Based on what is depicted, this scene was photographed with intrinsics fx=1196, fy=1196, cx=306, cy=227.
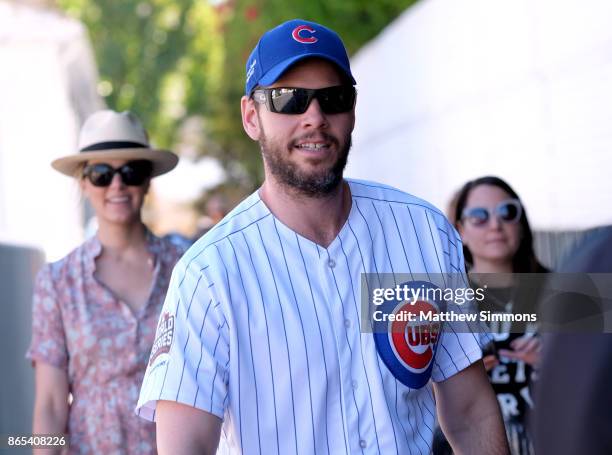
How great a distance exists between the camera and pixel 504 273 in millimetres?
5957

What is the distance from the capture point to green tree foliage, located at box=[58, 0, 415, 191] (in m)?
35.7

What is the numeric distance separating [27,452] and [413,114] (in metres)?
6.72

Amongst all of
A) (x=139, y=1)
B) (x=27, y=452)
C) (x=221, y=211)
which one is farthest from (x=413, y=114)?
(x=139, y=1)

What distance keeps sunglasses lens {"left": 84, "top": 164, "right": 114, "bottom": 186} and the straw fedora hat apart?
67 millimetres

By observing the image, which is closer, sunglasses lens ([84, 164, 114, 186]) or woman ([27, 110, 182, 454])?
woman ([27, 110, 182, 454])

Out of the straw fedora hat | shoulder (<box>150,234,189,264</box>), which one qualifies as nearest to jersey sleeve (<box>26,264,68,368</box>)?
shoulder (<box>150,234,189,264</box>)

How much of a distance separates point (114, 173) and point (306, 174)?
2783mm

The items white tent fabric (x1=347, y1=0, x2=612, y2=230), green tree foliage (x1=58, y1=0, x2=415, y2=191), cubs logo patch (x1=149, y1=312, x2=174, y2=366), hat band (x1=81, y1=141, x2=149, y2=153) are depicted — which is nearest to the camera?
cubs logo patch (x1=149, y1=312, x2=174, y2=366)

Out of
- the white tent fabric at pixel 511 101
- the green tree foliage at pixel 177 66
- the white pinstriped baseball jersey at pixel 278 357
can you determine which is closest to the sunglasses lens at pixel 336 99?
the white pinstriped baseball jersey at pixel 278 357

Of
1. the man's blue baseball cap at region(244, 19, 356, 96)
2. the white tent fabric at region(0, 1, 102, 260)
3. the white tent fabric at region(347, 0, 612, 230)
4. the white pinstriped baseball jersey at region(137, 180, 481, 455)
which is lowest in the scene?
the white pinstriped baseball jersey at region(137, 180, 481, 455)

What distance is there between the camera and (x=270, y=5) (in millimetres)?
20156

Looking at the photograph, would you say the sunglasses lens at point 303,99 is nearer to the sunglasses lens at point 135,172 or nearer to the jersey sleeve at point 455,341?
the jersey sleeve at point 455,341

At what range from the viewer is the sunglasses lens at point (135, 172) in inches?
237

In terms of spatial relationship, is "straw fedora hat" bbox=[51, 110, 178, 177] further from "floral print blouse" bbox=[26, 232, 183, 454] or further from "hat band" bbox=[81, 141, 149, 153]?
"floral print blouse" bbox=[26, 232, 183, 454]
